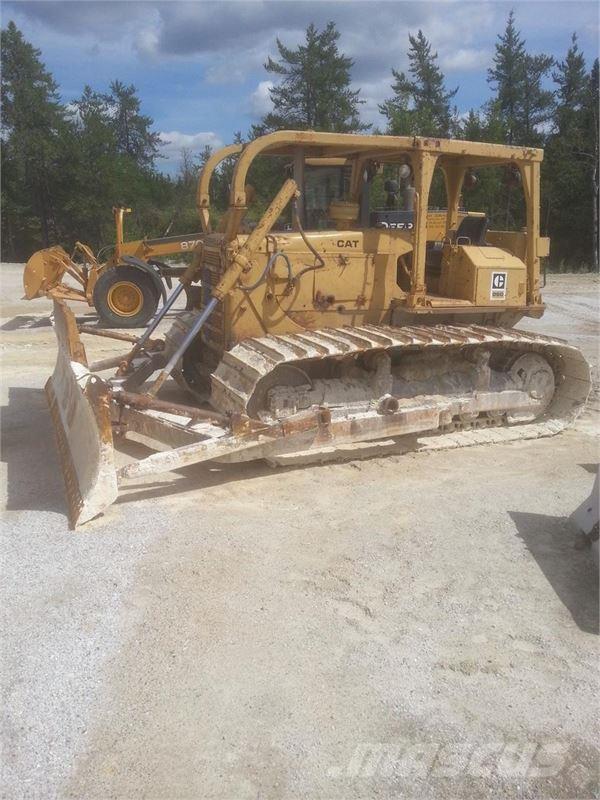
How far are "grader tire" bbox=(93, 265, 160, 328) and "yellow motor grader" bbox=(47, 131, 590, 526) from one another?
5.45m

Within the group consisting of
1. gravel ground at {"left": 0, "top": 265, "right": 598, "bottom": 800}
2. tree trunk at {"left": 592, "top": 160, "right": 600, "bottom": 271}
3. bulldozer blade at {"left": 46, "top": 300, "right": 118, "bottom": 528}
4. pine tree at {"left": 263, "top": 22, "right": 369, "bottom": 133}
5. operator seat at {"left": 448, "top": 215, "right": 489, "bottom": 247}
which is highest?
pine tree at {"left": 263, "top": 22, "right": 369, "bottom": 133}

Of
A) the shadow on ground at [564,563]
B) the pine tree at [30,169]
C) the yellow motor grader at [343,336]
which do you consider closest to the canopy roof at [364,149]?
the yellow motor grader at [343,336]

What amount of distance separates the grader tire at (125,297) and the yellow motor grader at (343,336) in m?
5.45

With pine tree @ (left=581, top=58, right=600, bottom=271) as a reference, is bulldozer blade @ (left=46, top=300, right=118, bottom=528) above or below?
below

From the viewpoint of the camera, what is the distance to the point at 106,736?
2764 mm

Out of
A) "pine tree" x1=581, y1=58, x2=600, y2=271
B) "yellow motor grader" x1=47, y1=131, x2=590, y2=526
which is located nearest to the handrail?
"yellow motor grader" x1=47, y1=131, x2=590, y2=526

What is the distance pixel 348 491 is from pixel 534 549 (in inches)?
54.1

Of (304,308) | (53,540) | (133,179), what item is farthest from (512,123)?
(53,540)

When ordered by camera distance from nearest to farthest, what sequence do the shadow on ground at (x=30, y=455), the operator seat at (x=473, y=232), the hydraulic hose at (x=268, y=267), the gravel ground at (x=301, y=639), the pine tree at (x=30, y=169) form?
1. the gravel ground at (x=301, y=639)
2. the shadow on ground at (x=30, y=455)
3. the hydraulic hose at (x=268, y=267)
4. the operator seat at (x=473, y=232)
5. the pine tree at (x=30, y=169)

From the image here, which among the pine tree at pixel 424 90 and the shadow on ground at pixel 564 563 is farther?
the pine tree at pixel 424 90

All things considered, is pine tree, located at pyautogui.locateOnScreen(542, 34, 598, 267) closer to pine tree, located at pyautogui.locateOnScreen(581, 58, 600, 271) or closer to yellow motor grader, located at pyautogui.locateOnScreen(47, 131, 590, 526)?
pine tree, located at pyautogui.locateOnScreen(581, 58, 600, 271)

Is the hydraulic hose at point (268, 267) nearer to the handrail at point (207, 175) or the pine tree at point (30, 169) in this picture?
the handrail at point (207, 175)

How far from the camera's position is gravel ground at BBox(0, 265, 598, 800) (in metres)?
2.66

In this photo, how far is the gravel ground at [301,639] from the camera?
2662 mm
